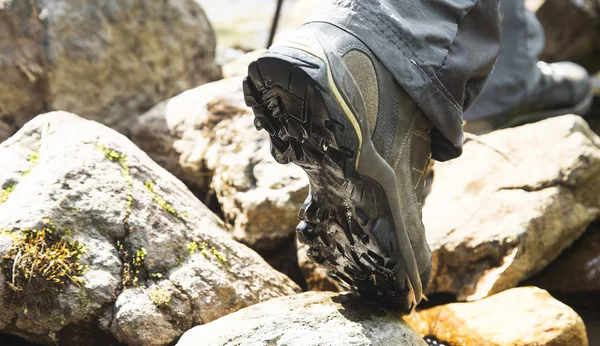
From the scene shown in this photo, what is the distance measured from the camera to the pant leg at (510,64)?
3828 millimetres

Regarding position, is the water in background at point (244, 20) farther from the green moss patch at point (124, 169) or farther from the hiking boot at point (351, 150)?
the hiking boot at point (351, 150)

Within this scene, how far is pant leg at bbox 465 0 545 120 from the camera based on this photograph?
383 cm

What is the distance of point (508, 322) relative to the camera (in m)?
2.09

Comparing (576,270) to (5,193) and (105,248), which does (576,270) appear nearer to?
→ (105,248)

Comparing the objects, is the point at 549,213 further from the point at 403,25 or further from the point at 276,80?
the point at 276,80

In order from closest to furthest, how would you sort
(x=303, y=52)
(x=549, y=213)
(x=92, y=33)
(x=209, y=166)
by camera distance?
(x=303, y=52), (x=549, y=213), (x=209, y=166), (x=92, y=33)

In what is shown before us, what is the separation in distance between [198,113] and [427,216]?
1.16m

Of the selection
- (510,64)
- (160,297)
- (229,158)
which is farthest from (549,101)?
(160,297)

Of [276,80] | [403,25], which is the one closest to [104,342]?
[276,80]

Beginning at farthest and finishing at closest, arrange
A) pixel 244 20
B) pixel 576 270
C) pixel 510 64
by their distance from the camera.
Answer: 1. pixel 244 20
2. pixel 510 64
3. pixel 576 270

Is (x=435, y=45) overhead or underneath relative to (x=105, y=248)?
overhead

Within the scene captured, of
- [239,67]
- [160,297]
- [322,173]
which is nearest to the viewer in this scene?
[322,173]

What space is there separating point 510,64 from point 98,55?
7.86 ft

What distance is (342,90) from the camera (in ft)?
4.53
